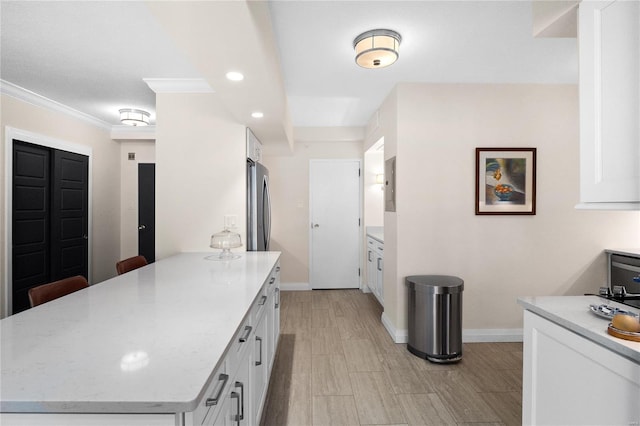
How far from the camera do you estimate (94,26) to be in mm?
2074

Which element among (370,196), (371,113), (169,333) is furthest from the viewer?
(370,196)

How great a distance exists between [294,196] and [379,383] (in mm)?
3253

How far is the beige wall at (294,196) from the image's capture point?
5195 mm

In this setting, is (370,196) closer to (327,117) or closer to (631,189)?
(327,117)

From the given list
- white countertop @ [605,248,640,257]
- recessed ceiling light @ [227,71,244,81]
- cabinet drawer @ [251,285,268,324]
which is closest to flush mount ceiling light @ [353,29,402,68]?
recessed ceiling light @ [227,71,244,81]

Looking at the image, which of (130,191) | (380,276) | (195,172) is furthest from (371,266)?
(130,191)

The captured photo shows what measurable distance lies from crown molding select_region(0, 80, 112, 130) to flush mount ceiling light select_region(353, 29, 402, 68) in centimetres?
324

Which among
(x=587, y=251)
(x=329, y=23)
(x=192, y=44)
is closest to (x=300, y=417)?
(x=192, y=44)

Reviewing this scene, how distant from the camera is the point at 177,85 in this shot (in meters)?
2.94

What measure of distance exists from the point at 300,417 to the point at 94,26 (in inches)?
107

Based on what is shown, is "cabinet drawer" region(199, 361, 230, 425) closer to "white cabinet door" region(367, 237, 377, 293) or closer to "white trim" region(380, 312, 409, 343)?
"white trim" region(380, 312, 409, 343)

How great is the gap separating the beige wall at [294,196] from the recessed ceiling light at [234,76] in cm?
308

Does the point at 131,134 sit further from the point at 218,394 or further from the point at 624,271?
the point at 624,271

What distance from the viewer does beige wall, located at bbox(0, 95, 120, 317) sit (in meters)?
3.54
